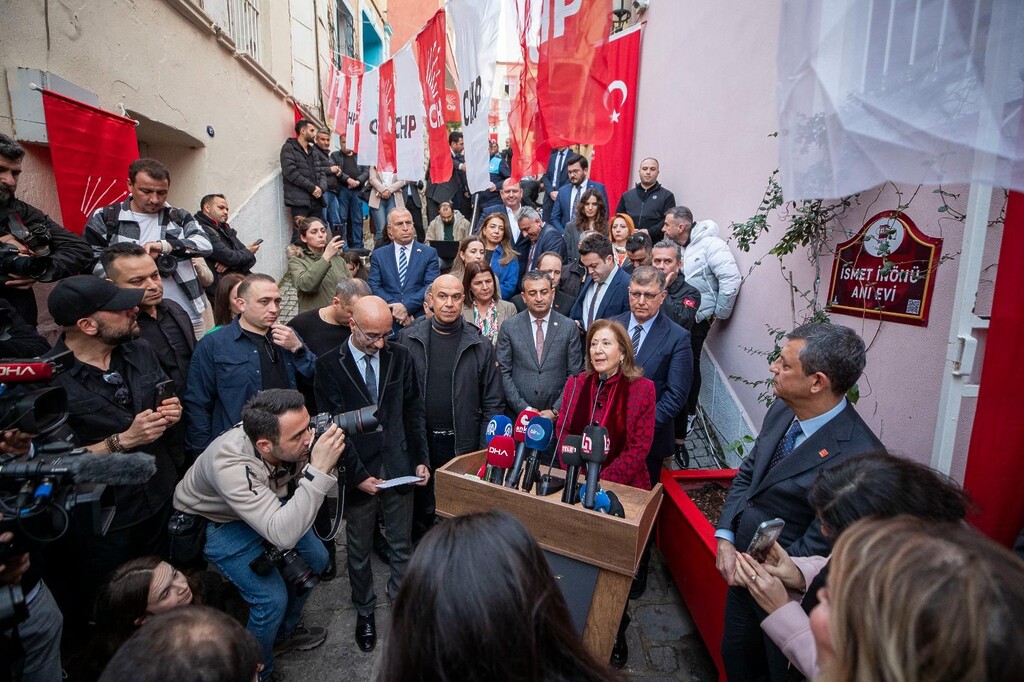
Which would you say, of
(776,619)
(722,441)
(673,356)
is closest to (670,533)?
(673,356)

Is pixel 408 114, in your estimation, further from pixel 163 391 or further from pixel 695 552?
pixel 695 552

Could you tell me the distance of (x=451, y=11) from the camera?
504 centimetres

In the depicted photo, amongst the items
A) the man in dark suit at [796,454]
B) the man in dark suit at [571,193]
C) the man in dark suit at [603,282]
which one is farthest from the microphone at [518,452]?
the man in dark suit at [571,193]

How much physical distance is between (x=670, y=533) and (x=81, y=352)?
3414mm

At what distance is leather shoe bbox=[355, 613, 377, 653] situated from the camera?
3.04 meters

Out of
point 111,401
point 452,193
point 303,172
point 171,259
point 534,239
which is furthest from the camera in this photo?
point 452,193

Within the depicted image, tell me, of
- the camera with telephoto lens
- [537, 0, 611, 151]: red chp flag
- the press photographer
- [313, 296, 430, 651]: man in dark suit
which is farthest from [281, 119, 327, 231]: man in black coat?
[313, 296, 430, 651]: man in dark suit

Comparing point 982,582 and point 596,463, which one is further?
point 596,463

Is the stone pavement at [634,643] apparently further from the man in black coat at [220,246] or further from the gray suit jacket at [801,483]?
the man in black coat at [220,246]

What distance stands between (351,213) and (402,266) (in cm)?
563

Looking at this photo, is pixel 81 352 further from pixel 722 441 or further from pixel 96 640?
pixel 722 441

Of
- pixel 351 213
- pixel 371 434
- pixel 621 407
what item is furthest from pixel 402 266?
pixel 351 213

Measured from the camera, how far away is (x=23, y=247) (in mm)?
2893

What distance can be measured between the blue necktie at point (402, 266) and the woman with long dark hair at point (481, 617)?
4.34 metres
